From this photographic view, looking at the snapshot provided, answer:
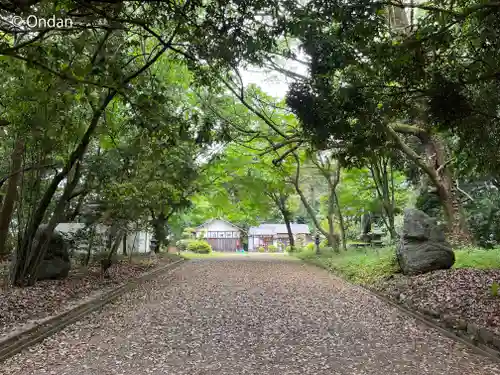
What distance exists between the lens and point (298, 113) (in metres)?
6.89

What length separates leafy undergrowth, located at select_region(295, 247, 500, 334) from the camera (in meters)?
6.66

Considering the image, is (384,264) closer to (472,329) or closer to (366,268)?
(366,268)

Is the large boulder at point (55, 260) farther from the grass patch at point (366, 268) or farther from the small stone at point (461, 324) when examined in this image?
the small stone at point (461, 324)

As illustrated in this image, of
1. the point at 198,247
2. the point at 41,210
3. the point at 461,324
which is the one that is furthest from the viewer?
the point at 198,247

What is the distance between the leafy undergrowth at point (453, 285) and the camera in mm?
6656

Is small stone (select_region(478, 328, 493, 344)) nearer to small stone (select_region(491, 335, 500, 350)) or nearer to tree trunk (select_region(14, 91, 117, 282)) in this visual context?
small stone (select_region(491, 335, 500, 350))

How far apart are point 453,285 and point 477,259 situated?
10.0ft

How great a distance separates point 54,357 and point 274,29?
4.73m

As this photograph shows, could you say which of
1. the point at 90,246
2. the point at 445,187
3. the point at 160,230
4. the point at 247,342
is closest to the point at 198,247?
the point at 160,230

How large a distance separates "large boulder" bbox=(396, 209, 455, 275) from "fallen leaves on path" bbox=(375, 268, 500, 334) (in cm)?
35

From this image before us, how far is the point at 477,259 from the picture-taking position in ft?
35.9

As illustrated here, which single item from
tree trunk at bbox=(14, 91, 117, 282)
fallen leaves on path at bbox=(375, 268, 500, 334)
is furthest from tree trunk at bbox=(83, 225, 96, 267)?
fallen leaves on path at bbox=(375, 268, 500, 334)

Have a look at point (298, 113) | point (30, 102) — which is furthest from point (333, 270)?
point (30, 102)

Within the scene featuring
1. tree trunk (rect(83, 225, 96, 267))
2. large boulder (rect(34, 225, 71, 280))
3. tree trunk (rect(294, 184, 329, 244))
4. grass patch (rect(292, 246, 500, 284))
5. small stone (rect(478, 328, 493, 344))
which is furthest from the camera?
tree trunk (rect(294, 184, 329, 244))
